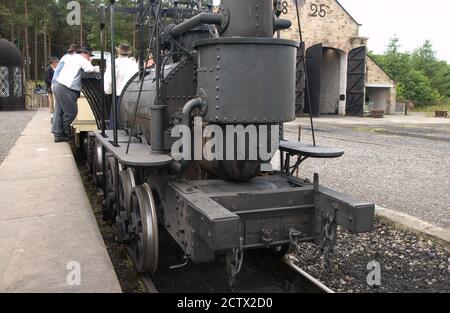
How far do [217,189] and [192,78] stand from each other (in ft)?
3.31

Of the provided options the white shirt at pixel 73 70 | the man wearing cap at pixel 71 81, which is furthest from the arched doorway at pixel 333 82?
the white shirt at pixel 73 70

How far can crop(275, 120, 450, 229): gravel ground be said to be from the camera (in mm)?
6605

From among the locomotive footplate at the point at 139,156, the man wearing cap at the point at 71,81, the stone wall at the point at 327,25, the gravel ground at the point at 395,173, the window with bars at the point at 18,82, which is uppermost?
the stone wall at the point at 327,25

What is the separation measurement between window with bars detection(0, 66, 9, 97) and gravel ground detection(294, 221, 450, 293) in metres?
24.9

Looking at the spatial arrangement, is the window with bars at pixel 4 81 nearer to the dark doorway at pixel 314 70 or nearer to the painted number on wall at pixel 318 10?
the dark doorway at pixel 314 70

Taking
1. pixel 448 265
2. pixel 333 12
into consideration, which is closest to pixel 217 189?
pixel 448 265

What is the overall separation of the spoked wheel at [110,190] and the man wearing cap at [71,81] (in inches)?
138

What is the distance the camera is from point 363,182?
8.05 m

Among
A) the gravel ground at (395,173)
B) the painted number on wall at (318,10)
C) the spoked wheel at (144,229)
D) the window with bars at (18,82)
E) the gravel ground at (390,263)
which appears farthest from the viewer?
the painted number on wall at (318,10)

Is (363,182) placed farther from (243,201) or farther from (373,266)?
(243,201)

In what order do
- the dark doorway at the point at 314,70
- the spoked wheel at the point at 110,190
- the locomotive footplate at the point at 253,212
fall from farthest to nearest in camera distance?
the dark doorway at the point at 314,70 → the spoked wheel at the point at 110,190 → the locomotive footplate at the point at 253,212

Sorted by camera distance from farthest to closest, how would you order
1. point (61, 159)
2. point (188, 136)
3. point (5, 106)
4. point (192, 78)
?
point (5, 106) → point (61, 159) → point (192, 78) → point (188, 136)

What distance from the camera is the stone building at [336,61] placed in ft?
84.0

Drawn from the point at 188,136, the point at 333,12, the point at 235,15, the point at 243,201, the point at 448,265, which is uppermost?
the point at 333,12
